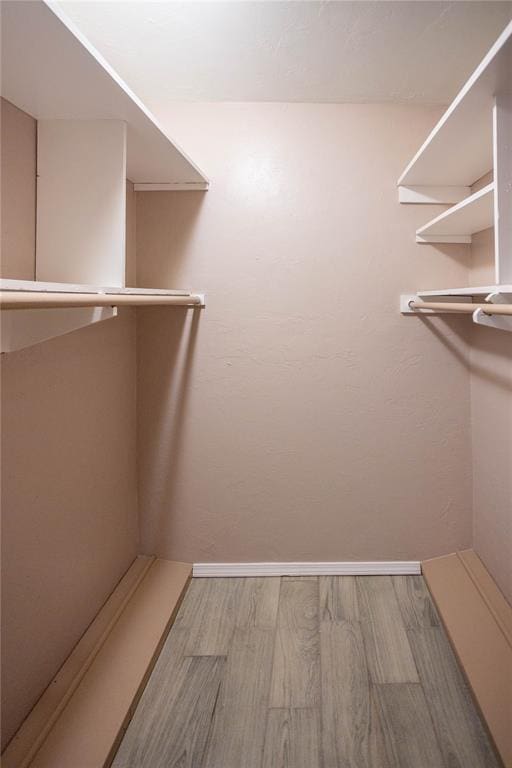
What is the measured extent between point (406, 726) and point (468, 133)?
1610 mm

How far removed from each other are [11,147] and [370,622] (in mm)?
1807

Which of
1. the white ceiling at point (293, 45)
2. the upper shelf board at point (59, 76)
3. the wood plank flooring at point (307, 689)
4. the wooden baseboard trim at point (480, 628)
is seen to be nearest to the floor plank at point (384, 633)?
the wood plank flooring at point (307, 689)

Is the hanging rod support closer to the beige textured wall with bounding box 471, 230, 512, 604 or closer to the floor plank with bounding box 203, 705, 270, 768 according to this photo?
the beige textured wall with bounding box 471, 230, 512, 604

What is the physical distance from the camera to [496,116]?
4.21 ft

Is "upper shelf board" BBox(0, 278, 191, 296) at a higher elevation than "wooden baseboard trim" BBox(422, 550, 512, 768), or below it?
higher

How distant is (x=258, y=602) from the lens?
2076mm

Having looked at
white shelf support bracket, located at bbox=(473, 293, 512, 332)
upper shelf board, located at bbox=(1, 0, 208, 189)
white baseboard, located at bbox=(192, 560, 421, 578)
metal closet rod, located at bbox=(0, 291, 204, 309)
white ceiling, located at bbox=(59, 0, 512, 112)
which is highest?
white ceiling, located at bbox=(59, 0, 512, 112)

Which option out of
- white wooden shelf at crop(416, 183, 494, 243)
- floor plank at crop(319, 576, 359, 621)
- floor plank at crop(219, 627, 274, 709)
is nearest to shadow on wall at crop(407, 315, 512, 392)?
white wooden shelf at crop(416, 183, 494, 243)

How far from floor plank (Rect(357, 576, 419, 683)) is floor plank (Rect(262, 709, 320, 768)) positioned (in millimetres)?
266

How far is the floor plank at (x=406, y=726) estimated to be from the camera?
132cm

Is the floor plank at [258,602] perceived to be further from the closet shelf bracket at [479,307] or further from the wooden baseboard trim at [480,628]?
the closet shelf bracket at [479,307]

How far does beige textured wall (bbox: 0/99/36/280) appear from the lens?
1.29 metres

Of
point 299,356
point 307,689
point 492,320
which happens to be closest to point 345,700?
point 307,689

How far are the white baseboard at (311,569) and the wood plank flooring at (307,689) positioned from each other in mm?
123
